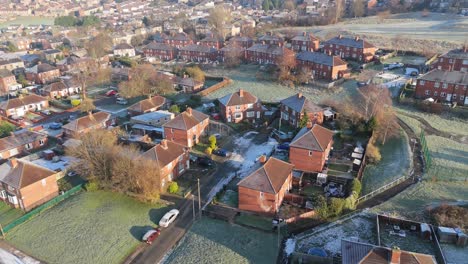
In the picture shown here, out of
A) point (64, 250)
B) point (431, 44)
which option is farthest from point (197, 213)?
point (431, 44)

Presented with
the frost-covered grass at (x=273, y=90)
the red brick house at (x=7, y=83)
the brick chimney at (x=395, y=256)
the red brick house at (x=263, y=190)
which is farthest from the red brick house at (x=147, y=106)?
the brick chimney at (x=395, y=256)

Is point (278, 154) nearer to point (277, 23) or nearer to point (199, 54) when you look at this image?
point (199, 54)

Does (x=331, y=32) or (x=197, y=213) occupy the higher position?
(x=331, y=32)

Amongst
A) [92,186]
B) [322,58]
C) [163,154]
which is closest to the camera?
[92,186]

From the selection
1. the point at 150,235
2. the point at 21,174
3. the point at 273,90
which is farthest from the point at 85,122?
the point at 273,90

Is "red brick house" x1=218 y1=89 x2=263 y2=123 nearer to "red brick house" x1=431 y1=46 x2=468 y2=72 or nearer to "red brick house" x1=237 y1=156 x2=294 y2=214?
"red brick house" x1=237 y1=156 x2=294 y2=214

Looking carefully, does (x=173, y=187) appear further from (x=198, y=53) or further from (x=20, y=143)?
(x=198, y=53)

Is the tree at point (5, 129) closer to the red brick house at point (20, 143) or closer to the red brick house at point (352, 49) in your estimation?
the red brick house at point (20, 143)

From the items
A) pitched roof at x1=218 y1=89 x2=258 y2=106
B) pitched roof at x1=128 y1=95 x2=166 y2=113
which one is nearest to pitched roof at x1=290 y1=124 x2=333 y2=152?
pitched roof at x1=218 y1=89 x2=258 y2=106
